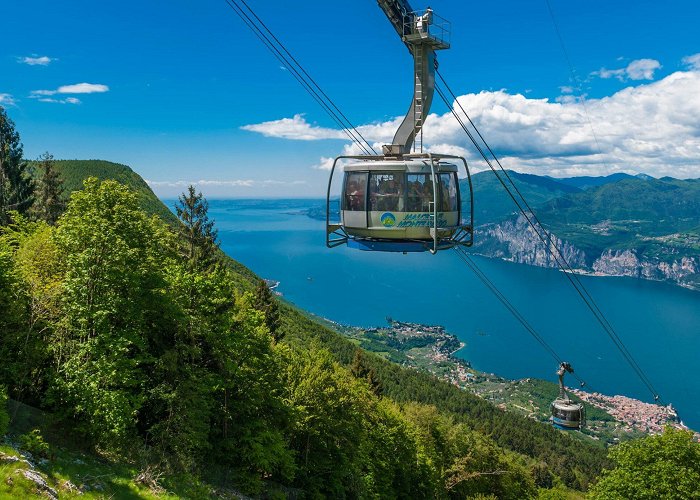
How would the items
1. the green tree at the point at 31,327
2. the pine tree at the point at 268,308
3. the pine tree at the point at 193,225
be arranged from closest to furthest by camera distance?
the green tree at the point at 31,327 < the pine tree at the point at 193,225 < the pine tree at the point at 268,308

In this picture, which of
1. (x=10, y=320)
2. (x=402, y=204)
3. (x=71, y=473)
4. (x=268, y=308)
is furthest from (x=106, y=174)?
(x=402, y=204)

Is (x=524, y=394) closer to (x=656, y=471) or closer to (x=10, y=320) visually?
(x=656, y=471)

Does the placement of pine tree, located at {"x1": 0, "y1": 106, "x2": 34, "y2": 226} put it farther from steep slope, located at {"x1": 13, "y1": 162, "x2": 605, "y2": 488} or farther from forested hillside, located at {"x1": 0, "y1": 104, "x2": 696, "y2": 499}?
steep slope, located at {"x1": 13, "y1": 162, "x2": 605, "y2": 488}

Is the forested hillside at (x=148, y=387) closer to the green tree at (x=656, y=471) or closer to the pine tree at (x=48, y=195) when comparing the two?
the green tree at (x=656, y=471)

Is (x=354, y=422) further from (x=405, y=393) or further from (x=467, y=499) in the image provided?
(x=405, y=393)

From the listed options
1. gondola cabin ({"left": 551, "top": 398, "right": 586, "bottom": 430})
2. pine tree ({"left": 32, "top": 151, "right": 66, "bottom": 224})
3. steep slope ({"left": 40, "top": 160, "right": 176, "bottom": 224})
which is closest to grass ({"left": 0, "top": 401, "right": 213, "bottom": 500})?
gondola cabin ({"left": 551, "top": 398, "right": 586, "bottom": 430})

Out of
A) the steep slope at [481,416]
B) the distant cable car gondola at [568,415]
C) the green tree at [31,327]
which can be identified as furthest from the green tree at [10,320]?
the steep slope at [481,416]
